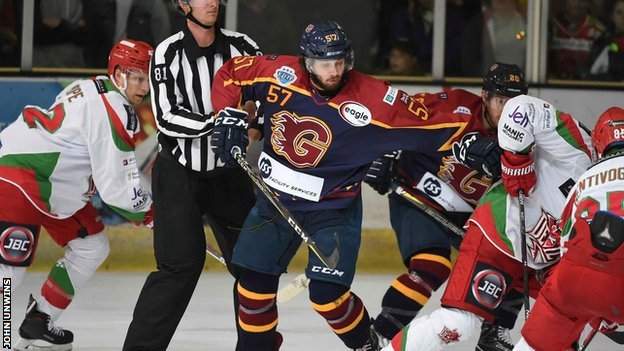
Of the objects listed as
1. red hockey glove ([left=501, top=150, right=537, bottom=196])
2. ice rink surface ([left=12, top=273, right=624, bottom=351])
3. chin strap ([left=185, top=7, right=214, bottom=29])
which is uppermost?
chin strap ([left=185, top=7, right=214, bottom=29])

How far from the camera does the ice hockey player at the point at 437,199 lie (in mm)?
4957

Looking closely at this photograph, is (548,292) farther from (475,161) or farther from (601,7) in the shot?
(601,7)

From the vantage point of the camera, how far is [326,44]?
457 cm

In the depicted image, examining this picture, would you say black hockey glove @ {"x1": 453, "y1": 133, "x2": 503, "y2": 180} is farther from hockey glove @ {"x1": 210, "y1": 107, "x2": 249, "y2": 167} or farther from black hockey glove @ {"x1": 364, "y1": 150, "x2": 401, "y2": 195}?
hockey glove @ {"x1": 210, "y1": 107, "x2": 249, "y2": 167}

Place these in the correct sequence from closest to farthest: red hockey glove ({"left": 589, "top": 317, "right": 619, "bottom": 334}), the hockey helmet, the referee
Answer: red hockey glove ({"left": 589, "top": 317, "right": 619, "bottom": 334}), the hockey helmet, the referee

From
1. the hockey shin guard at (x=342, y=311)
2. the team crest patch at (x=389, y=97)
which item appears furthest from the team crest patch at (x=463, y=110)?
the hockey shin guard at (x=342, y=311)

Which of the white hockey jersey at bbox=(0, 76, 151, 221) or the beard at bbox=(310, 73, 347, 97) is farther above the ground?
the beard at bbox=(310, 73, 347, 97)

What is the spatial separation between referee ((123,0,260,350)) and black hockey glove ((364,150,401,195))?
455mm

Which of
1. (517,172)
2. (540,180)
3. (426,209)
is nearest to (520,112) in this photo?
(517,172)

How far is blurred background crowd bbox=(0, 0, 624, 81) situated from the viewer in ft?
23.4

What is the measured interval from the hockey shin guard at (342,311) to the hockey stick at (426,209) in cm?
50

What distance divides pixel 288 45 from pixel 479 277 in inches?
113

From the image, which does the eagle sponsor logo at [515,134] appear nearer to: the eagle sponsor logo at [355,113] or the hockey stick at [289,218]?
the eagle sponsor logo at [355,113]

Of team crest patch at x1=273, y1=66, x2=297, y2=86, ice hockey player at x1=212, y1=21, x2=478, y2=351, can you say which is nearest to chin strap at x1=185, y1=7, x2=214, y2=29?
ice hockey player at x1=212, y1=21, x2=478, y2=351
